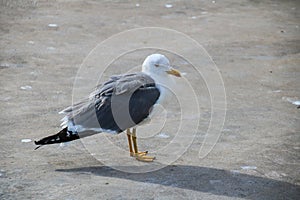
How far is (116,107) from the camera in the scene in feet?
18.3

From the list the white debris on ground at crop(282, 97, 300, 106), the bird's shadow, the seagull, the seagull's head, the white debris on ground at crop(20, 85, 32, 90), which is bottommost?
the white debris on ground at crop(282, 97, 300, 106)

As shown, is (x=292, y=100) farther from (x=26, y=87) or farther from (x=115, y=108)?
(x=26, y=87)

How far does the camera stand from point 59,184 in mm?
5137

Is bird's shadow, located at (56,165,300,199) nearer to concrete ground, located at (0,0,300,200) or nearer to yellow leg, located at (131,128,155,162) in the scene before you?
concrete ground, located at (0,0,300,200)

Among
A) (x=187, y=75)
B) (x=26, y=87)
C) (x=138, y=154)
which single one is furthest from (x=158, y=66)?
(x=187, y=75)

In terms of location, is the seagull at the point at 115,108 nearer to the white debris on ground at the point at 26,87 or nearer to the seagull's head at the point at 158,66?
the seagull's head at the point at 158,66

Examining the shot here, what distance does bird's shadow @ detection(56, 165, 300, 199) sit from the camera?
16.8ft

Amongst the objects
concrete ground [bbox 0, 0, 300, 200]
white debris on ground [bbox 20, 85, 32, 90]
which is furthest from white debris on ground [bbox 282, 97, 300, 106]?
white debris on ground [bbox 20, 85, 32, 90]

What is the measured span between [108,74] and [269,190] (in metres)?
3.48

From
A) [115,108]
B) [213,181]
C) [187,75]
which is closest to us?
[213,181]

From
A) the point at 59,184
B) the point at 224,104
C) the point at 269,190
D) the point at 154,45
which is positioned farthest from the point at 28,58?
the point at 269,190

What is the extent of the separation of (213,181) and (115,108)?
1022 mm

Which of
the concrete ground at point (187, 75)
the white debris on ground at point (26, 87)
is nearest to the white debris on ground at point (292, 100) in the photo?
the concrete ground at point (187, 75)

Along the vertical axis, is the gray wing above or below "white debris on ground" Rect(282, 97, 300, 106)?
above
